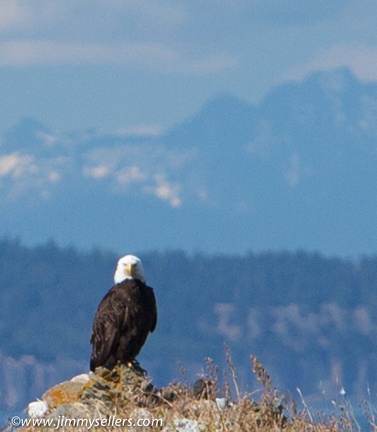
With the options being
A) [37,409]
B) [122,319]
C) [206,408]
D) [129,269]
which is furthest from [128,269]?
[206,408]

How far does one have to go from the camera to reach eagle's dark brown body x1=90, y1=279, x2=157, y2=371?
1435cm

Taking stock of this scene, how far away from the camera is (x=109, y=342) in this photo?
14.4m

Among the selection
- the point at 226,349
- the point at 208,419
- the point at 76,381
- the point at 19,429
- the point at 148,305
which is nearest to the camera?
the point at 226,349

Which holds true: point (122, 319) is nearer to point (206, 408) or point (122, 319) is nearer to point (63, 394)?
point (63, 394)

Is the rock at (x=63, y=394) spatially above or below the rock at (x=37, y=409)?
above

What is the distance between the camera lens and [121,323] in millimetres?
14508

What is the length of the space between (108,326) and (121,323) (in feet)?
0.41

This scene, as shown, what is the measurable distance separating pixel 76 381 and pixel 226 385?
9.40ft

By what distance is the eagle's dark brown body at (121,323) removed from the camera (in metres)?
14.4

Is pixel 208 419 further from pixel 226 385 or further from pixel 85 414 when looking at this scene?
pixel 85 414

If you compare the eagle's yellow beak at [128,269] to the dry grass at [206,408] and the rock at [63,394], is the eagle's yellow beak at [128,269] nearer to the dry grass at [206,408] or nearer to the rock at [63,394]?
the rock at [63,394]

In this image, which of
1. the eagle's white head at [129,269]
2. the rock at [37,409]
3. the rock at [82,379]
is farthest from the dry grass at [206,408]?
the eagle's white head at [129,269]

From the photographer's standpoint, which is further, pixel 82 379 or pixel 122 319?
pixel 122 319

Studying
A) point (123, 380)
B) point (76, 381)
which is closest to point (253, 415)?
point (123, 380)
